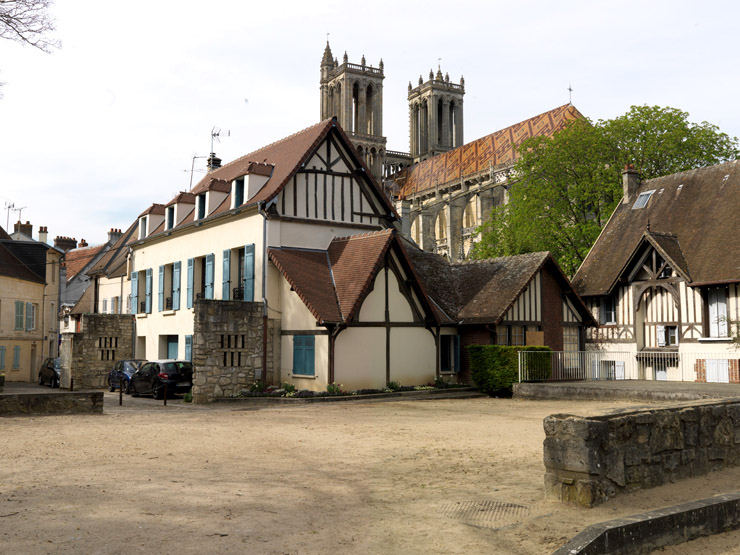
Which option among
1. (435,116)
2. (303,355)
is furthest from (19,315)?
(435,116)

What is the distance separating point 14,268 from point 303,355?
18.0m

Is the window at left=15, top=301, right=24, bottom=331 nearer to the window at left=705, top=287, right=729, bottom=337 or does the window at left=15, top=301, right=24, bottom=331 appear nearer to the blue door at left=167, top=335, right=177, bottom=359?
the blue door at left=167, top=335, right=177, bottom=359

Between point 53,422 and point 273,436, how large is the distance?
432cm

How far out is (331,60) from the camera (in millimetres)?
89438

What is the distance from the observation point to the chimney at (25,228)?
122 feet

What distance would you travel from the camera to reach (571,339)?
2194 centimetres

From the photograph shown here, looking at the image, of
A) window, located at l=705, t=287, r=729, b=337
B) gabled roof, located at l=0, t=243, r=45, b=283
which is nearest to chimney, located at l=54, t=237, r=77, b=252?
gabled roof, located at l=0, t=243, r=45, b=283

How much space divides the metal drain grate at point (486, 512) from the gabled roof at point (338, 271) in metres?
11.3

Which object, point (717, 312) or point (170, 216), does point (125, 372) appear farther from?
point (717, 312)

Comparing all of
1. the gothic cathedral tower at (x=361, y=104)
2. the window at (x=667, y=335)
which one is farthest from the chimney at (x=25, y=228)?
the gothic cathedral tower at (x=361, y=104)

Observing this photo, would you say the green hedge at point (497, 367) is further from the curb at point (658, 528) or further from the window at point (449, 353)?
the curb at point (658, 528)

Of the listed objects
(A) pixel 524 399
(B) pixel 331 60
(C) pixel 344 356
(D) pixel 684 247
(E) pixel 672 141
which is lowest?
(A) pixel 524 399

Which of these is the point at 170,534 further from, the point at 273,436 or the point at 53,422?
the point at 53,422

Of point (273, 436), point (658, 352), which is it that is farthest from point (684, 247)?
point (273, 436)
